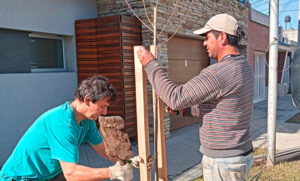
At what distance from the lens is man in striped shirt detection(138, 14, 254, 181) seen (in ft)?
5.84

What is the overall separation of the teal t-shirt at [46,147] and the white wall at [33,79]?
9.31 feet

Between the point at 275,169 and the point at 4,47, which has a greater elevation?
the point at 4,47

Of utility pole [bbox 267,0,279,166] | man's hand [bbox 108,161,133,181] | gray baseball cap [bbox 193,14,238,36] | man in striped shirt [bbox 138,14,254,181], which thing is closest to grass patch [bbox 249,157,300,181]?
utility pole [bbox 267,0,279,166]

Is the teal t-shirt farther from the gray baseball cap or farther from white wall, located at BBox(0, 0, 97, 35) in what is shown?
white wall, located at BBox(0, 0, 97, 35)

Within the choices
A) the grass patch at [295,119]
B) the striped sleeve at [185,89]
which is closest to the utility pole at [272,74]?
the striped sleeve at [185,89]

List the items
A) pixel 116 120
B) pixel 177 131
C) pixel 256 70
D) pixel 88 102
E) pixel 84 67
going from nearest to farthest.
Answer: pixel 88 102 < pixel 116 120 < pixel 84 67 < pixel 177 131 < pixel 256 70

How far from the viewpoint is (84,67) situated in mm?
6008

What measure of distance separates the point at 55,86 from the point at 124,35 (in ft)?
5.69

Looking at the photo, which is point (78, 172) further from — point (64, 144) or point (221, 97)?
point (221, 97)

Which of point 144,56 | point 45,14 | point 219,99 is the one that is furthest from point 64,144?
point 45,14

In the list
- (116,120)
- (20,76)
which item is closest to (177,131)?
(116,120)

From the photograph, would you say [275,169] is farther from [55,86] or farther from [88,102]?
[55,86]

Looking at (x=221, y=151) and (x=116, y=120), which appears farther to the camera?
(x=116, y=120)

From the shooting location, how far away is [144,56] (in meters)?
1.88
